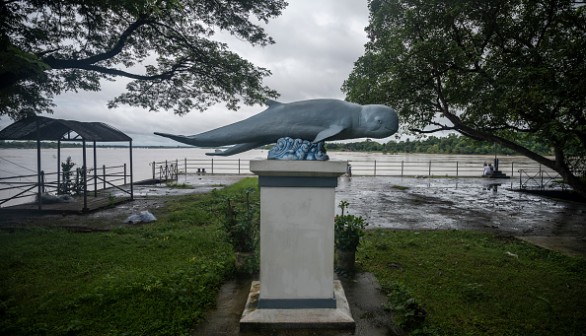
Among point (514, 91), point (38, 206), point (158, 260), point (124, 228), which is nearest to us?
point (158, 260)

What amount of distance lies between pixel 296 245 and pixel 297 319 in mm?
725

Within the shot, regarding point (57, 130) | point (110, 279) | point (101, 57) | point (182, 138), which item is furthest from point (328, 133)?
point (57, 130)

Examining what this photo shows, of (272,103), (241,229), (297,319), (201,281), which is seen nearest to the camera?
(297,319)

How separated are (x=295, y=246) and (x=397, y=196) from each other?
37.3 feet

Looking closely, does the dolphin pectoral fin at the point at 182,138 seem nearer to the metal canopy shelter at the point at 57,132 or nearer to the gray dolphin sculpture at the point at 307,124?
the gray dolphin sculpture at the point at 307,124

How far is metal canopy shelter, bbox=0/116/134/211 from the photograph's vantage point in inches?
363

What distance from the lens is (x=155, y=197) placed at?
12.5m

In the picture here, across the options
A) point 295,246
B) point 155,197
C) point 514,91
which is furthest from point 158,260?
point 155,197

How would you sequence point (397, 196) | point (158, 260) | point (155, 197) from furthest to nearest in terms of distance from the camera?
point (397, 196), point (155, 197), point (158, 260)

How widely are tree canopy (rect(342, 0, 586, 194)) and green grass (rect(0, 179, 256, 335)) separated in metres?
5.80

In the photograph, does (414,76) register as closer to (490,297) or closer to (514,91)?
(514,91)

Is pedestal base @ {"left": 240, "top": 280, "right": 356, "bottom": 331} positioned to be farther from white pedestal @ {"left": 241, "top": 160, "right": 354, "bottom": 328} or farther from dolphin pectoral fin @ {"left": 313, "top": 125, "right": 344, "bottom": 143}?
dolphin pectoral fin @ {"left": 313, "top": 125, "right": 344, "bottom": 143}

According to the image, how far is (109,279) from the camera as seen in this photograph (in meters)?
4.32

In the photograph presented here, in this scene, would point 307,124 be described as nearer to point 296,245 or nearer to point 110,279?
point 296,245
